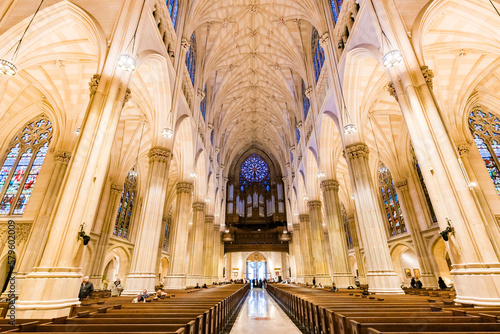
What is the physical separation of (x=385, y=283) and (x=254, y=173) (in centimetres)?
2956

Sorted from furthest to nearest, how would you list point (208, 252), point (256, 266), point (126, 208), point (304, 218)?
point (256, 266) → point (304, 218) → point (208, 252) → point (126, 208)

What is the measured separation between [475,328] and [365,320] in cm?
128

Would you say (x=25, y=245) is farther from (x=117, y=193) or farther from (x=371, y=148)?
(x=371, y=148)

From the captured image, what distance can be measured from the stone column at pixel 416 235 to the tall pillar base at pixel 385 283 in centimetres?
902

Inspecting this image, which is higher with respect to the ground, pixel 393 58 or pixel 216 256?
pixel 393 58

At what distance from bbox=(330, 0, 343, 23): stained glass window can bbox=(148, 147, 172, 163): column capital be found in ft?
39.1

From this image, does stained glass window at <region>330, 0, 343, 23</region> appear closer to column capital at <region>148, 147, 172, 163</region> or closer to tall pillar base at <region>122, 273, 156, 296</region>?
column capital at <region>148, 147, 172, 163</region>

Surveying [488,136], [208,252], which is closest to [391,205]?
[488,136]

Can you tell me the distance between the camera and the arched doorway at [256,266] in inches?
1404

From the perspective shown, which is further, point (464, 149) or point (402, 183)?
point (402, 183)

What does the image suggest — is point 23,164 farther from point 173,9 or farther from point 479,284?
point 479,284

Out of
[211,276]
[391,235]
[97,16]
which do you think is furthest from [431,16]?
[211,276]

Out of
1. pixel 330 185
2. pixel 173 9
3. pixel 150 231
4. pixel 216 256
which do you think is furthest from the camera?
pixel 216 256

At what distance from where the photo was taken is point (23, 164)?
49.4ft
